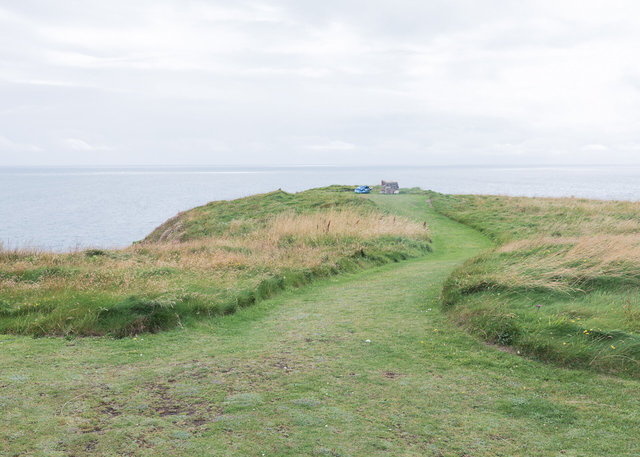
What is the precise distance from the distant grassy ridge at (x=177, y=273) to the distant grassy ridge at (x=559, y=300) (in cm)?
520

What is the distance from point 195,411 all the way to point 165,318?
423 cm

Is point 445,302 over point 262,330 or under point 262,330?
over

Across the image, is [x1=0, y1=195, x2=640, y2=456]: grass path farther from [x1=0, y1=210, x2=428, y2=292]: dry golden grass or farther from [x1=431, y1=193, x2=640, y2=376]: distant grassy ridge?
[x1=0, y1=210, x2=428, y2=292]: dry golden grass

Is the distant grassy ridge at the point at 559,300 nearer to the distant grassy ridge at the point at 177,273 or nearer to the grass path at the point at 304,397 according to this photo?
the grass path at the point at 304,397

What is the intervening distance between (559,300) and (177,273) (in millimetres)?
9421

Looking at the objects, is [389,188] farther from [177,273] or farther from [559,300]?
[559,300]

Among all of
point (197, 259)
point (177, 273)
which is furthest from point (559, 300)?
point (197, 259)

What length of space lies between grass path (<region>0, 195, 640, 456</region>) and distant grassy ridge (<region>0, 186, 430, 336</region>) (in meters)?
0.74

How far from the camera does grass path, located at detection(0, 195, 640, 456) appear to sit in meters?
4.71

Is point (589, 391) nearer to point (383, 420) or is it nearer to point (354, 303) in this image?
point (383, 420)

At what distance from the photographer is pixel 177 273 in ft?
41.4

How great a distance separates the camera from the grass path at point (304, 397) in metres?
4.71

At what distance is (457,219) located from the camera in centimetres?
3091

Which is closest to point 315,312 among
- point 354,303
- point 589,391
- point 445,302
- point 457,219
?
point 354,303
